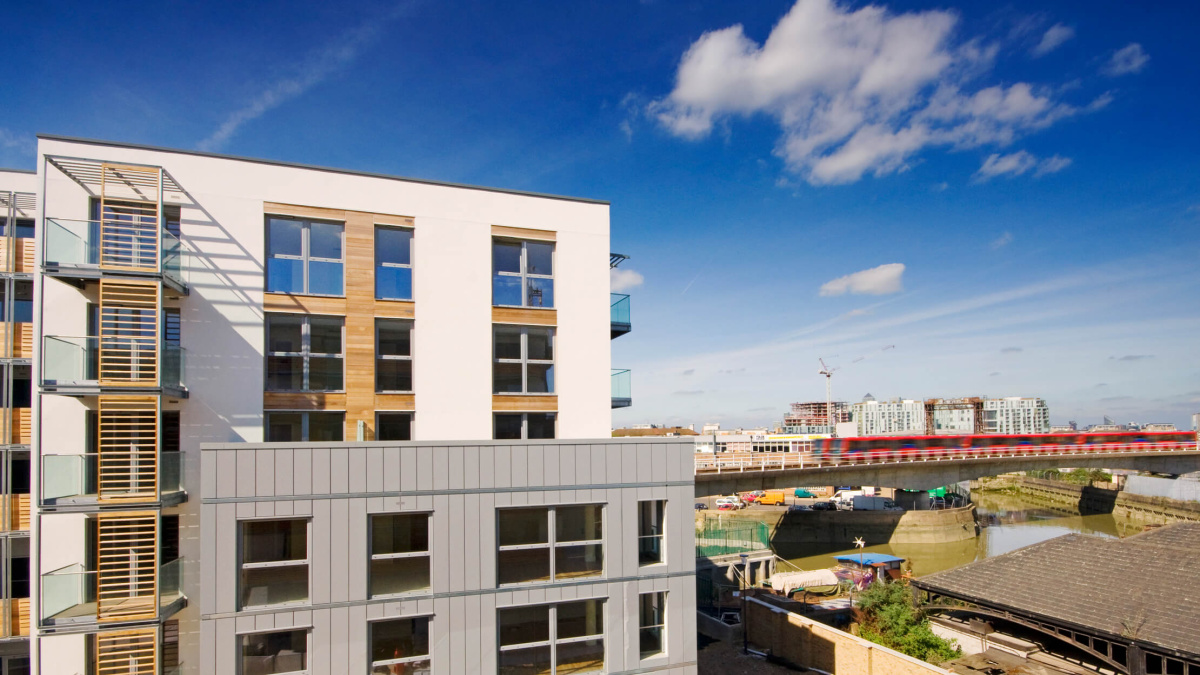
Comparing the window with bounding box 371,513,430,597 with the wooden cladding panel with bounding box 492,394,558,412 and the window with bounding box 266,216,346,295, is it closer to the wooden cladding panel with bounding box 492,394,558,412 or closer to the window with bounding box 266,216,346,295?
the wooden cladding panel with bounding box 492,394,558,412

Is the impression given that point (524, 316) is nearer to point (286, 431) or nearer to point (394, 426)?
point (394, 426)

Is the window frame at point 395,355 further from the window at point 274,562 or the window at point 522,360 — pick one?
the window at point 274,562

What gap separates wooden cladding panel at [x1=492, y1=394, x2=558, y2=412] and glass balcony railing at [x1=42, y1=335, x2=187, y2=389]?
5814 millimetres

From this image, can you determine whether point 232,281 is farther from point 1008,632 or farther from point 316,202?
point 1008,632

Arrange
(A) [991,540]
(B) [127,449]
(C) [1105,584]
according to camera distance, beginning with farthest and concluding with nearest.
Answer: (A) [991,540]
(C) [1105,584]
(B) [127,449]

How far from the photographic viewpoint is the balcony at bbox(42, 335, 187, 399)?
1038 centimetres

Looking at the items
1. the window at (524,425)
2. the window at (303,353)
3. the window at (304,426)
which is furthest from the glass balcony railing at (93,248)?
the window at (524,425)

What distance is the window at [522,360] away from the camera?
13.6 meters

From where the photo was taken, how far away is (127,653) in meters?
10.4

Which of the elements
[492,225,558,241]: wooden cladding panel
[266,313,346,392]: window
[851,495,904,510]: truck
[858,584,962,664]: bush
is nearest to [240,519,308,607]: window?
[266,313,346,392]: window

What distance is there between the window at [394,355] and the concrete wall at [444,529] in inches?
98.9

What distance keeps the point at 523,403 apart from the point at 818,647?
10.5 m

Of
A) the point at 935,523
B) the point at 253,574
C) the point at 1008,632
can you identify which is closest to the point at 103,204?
A: the point at 253,574

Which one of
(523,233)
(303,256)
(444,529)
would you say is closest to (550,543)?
(444,529)
